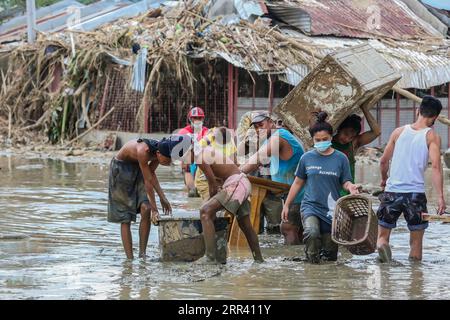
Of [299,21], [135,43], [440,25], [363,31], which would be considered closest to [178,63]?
[135,43]

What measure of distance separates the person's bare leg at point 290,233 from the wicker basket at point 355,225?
1.02 m

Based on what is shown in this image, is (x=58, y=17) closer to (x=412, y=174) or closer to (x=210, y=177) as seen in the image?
(x=210, y=177)

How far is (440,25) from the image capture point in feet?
93.6

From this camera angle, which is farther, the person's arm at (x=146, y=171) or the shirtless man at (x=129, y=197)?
the shirtless man at (x=129, y=197)

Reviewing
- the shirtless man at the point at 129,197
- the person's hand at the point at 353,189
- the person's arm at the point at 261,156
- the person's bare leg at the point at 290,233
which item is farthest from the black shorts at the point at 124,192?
the person's hand at the point at 353,189

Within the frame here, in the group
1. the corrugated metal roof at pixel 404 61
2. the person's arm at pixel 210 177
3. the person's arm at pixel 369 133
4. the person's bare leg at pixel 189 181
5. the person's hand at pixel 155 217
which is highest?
the corrugated metal roof at pixel 404 61

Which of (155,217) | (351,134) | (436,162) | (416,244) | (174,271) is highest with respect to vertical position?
(351,134)

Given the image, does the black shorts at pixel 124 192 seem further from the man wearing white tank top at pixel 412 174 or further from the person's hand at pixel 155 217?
the man wearing white tank top at pixel 412 174

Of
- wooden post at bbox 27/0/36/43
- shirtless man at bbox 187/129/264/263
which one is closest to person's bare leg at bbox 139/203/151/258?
shirtless man at bbox 187/129/264/263

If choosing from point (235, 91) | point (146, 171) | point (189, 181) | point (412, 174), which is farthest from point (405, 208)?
point (235, 91)

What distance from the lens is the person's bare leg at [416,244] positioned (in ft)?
31.4

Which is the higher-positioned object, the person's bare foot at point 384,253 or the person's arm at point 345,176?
the person's arm at point 345,176

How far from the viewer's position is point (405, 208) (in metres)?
9.48

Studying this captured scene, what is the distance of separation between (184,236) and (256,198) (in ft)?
5.93
